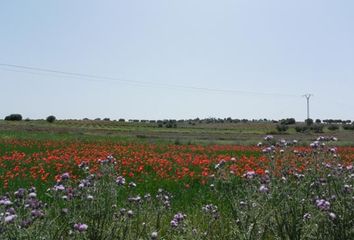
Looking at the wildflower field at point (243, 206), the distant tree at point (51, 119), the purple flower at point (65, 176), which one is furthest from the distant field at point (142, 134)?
the purple flower at point (65, 176)

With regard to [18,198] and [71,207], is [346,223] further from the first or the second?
[18,198]

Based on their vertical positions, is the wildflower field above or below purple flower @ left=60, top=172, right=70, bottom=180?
below

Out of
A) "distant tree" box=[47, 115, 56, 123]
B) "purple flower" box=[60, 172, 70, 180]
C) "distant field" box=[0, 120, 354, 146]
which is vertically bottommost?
"distant field" box=[0, 120, 354, 146]

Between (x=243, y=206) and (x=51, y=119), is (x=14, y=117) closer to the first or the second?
(x=51, y=119)

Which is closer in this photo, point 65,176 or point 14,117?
point 65,176

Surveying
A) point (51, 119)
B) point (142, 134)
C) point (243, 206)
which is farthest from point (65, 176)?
point (51, 119)

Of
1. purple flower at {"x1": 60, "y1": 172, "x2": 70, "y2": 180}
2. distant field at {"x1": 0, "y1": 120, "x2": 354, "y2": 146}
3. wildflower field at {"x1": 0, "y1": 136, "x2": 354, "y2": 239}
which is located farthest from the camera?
distant field at {"x1": 0, "y1": 120, "x2": 354, "y2": 146}

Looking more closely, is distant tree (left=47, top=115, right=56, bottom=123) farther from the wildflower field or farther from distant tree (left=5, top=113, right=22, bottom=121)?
the wildflower field

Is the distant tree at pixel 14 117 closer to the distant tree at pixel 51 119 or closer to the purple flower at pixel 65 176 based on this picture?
the distant tree at pixel 51 119

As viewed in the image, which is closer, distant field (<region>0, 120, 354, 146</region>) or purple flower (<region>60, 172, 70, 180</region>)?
purple flower (<region>60, 172, 70, 180</region>)

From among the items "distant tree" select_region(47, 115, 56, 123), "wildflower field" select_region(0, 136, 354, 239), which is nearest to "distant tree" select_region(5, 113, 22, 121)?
"distant tree" select_region(47, 115, 56, 123)

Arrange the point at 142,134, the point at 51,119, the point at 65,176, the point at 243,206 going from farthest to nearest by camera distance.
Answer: the point at 51,119, the point at 142,134, the point at 243,206, the point at 65,176

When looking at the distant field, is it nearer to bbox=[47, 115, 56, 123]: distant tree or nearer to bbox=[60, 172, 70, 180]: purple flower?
bbox=[47, 115, 56, 123]: distant tree

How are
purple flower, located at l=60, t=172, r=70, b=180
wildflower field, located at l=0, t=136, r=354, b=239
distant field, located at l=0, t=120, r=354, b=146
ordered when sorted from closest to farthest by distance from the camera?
1. wildflower field, located at l=0, t=136, r=354, b=239
2. purple flower, located at l=60, t=172, r=70, b=180
3. distant field, located at l=0, t=120, r=354, b=146
